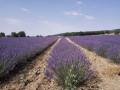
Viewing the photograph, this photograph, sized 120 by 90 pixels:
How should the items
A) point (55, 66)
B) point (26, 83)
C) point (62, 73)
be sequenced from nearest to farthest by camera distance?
point (62, 73)
point (55, 66)
point (26, 83)

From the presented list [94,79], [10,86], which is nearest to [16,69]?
[10,86]

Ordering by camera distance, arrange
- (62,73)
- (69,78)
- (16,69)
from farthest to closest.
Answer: (16,69), (62,73), (69,78)

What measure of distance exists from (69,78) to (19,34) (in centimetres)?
4100

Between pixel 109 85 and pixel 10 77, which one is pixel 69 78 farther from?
pixel 10 77

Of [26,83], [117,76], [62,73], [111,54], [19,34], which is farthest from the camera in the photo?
[19,34]

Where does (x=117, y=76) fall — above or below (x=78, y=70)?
below

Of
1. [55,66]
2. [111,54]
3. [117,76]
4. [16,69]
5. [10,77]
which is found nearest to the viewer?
[55,66]

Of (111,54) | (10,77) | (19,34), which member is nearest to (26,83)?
(10,77)

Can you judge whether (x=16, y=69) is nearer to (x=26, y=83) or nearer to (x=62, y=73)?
(x=26, y=83)

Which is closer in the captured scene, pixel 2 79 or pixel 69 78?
pixel 69 78

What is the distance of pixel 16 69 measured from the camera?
3113 millimetres

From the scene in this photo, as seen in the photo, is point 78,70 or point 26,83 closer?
point 78,70

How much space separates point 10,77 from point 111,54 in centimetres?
334

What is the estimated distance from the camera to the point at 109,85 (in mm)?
1981
